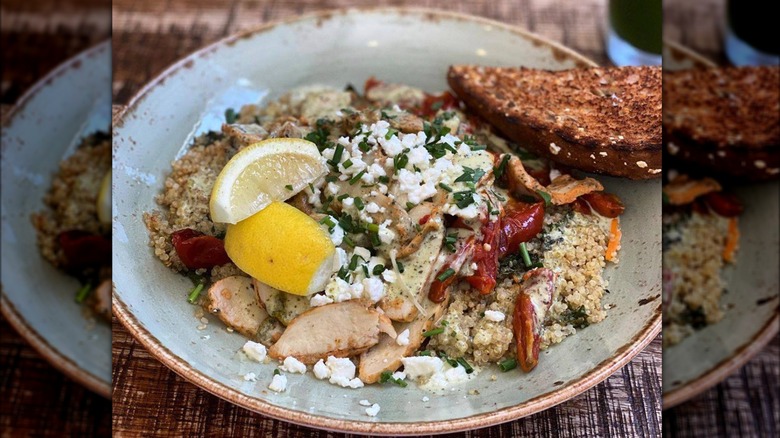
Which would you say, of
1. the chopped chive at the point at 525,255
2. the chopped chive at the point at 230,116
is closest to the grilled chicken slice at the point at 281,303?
the chopped chive at the point at 525,255

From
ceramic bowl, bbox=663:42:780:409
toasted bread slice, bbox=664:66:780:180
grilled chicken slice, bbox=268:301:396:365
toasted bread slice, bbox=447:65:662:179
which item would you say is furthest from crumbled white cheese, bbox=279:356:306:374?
toasted bread slice, bbox=664:66:780:180

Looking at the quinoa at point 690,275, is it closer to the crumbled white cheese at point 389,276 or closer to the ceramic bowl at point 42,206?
the crumbled white cheese at point 389,276

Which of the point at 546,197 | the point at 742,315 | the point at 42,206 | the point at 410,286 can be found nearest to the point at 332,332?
the point at 410,286

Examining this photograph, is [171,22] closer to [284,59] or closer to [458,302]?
[284,59]

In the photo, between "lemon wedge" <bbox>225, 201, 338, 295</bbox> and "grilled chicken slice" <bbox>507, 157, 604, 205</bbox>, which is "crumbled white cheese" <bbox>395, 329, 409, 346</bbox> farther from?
"grilled chicken slice" <bbox>507, 157, 604, 205</bbox>

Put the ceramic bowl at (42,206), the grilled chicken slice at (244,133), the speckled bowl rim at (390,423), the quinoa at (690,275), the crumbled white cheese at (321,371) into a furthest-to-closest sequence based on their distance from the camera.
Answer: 1. the quinoa at (690,275)
2. the ceramic bowl at (42,206)
3. the grilled chicken slice at (244,133)
4. the crumbled white cheese at (321,371)
5. the speckled bowl rim at (390,423)

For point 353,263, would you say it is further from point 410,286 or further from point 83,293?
point 83,293
